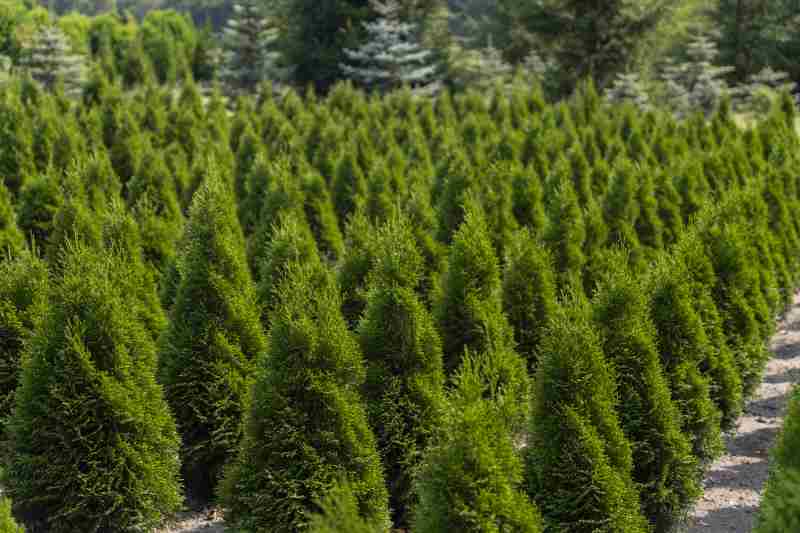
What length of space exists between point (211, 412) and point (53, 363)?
6.20ft

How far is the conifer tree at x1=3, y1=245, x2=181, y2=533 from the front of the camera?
7.52 metres

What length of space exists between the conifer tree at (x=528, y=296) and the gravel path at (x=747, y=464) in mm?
2620

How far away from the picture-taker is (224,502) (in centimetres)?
737

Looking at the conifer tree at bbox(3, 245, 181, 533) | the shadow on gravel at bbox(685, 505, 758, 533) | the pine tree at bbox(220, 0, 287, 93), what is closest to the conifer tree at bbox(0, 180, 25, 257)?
the conifer tree at bbox(3, 245, 181, 533)

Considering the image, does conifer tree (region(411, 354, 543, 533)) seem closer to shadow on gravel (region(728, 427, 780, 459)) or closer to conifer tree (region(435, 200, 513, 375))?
conifer tree (region(435, 200, 513, 375))

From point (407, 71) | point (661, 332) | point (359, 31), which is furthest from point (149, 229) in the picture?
point (359, 31)

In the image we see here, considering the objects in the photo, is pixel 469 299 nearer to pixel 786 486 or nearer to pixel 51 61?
pixel 786 486

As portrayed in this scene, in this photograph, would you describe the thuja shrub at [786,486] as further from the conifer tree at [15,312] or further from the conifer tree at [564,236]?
the conifer tree at [15,312]

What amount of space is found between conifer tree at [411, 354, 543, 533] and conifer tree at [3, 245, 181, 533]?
308cm

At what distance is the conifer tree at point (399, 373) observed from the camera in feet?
27.5

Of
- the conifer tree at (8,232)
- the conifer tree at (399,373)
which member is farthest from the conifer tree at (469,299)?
the conifer tree at (8,232)

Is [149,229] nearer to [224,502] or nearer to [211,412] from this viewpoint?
[211,412]

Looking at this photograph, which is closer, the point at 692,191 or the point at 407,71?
the point at 692,191

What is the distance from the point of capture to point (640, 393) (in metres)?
7.99
